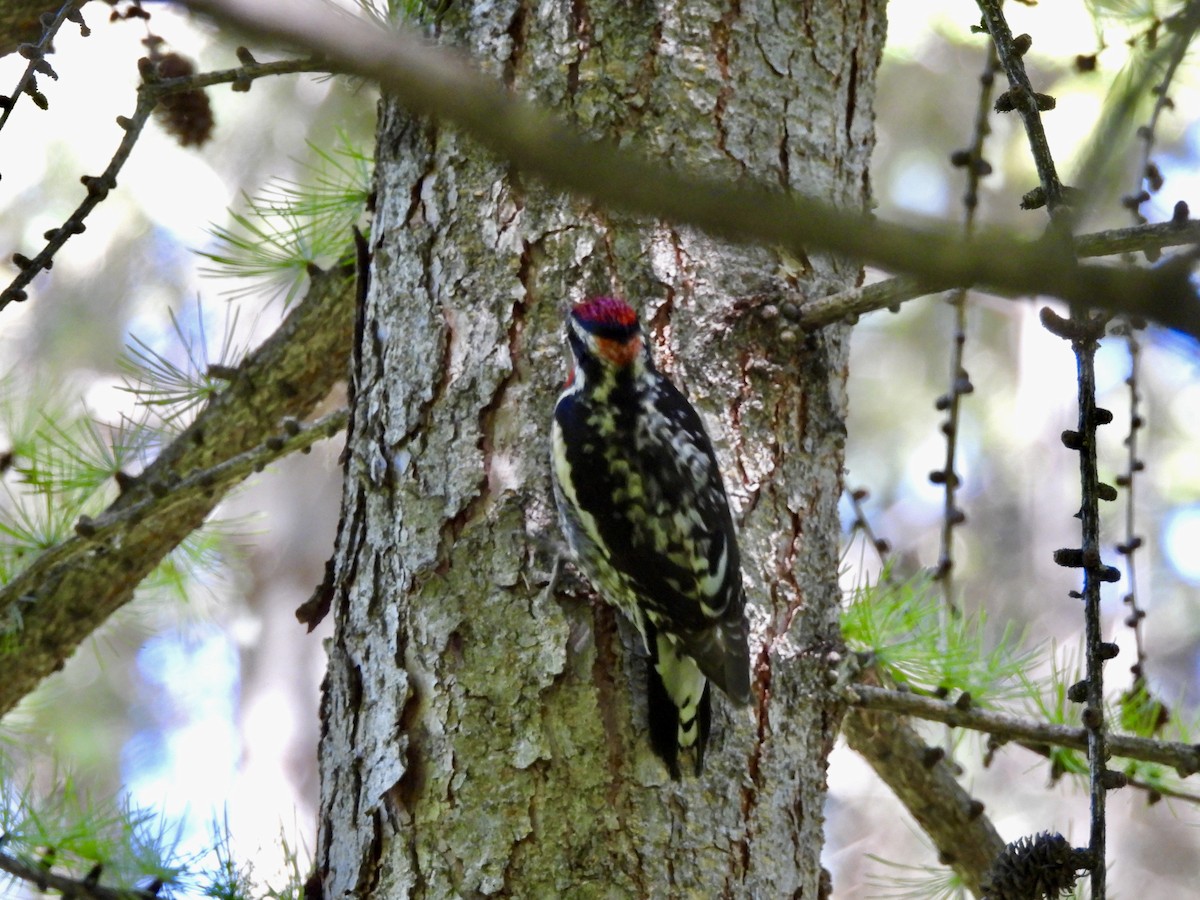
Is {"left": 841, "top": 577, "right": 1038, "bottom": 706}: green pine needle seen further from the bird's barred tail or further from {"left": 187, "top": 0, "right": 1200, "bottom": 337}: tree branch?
{"left": 187, "top": 0, "right": 1200, "bottom": 337}: tree branch

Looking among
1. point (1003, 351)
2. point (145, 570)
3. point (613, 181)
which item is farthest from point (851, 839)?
point (613, 181)

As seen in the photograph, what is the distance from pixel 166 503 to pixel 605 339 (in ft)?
3.44

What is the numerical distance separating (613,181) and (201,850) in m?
2.08

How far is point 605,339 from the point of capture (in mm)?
2576

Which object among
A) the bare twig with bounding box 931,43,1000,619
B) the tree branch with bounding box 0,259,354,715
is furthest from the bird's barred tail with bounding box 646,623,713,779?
the tree branch with bounding box 0,259,354,715

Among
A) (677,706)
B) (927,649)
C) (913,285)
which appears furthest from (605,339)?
(927,649)

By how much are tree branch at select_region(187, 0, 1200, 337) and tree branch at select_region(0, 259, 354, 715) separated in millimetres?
2047

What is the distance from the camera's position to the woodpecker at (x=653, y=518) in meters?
2.41

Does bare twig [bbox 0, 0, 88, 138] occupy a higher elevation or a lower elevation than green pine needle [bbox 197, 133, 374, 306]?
lower

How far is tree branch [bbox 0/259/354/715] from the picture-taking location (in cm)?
295

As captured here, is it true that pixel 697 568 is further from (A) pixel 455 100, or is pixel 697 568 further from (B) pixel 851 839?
(B) pixel 851 839

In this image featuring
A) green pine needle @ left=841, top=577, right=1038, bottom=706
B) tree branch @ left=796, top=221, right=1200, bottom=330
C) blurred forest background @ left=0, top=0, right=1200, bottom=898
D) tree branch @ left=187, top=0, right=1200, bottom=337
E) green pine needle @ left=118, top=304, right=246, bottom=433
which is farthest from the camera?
blurred forest background @ left=0, top=0, right=1200, bottom=898

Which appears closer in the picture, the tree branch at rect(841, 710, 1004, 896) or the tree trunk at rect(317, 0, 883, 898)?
the tree trunk at rect(317, 0, 883, 898)

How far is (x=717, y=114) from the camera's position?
109 inches
